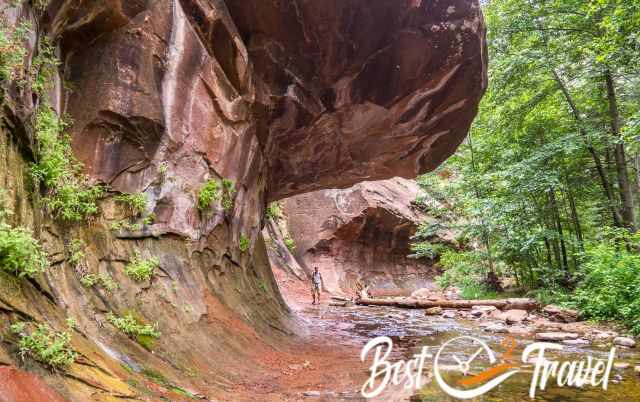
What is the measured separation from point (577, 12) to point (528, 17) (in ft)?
4.72

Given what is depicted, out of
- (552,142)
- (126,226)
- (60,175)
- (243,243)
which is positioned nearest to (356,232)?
(552,142)

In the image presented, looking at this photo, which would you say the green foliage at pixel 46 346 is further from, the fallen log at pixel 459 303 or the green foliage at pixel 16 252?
the fallen log at pixel 459 303

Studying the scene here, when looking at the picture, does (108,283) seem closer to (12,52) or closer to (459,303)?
(12,52)

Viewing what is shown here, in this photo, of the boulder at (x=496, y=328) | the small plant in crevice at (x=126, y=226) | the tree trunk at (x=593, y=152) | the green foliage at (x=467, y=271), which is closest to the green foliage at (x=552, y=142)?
the tree trunk at (x=593, y=152)

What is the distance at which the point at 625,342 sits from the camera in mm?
7625

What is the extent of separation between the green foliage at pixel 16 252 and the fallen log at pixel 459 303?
13.5 meters

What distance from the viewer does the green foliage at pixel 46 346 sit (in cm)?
275

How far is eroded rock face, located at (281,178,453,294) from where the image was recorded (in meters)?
26.2

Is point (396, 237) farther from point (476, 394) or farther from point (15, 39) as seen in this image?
point (15, 39)

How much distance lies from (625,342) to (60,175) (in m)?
9.63

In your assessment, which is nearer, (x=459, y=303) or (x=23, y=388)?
(x=23, y=388)

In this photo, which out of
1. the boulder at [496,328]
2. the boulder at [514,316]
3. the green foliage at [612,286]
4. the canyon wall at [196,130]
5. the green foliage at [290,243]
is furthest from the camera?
the green foliage at [290,243]

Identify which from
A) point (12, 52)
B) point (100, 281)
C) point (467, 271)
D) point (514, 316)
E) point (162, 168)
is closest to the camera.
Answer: point (12, 52)

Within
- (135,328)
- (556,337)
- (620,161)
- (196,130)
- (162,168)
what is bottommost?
(556,337)
